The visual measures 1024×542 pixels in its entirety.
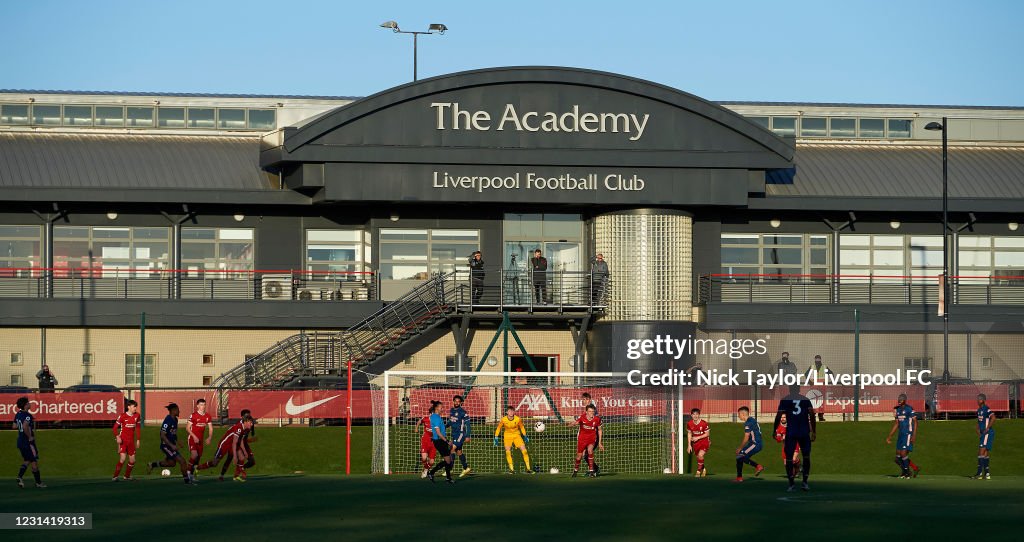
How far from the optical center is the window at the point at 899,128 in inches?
2165

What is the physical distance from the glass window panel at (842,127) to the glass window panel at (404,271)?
1888 centimetres

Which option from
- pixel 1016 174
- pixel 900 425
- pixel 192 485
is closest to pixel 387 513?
pixel 192 485

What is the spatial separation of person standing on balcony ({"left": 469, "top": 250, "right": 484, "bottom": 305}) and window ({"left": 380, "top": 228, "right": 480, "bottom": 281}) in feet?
4.86

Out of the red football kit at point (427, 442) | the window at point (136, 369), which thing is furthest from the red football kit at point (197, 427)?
the window at point (136, 369)

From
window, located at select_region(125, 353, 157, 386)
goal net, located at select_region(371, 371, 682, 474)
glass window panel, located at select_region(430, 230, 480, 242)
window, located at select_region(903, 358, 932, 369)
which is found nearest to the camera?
goal net, located at select_region(371, 371, 682, 474)

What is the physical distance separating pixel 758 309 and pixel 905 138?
45.7 ft

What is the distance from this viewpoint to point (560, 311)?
43750mm

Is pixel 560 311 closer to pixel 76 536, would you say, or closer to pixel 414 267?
pixel 414 267

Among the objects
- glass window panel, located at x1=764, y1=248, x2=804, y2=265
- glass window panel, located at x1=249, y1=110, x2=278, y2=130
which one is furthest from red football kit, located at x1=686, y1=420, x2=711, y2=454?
glass window panel, located at x1=249, y1=110, x2=278, y2=130

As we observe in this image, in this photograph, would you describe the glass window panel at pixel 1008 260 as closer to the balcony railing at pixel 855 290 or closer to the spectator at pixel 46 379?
the balcony railing at pixel 855 290

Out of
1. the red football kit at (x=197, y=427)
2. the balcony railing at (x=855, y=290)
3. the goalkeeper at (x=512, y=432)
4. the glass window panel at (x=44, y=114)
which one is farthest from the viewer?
the glass window panel at (x=44, y=114)

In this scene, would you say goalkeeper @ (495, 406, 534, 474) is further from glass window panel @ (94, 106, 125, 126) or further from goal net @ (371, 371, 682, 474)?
glass window panel @ (94, 106, 125, 126)

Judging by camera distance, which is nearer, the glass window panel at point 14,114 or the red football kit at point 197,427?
the red football kit at point 197,427

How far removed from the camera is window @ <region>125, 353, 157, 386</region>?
4262cm
